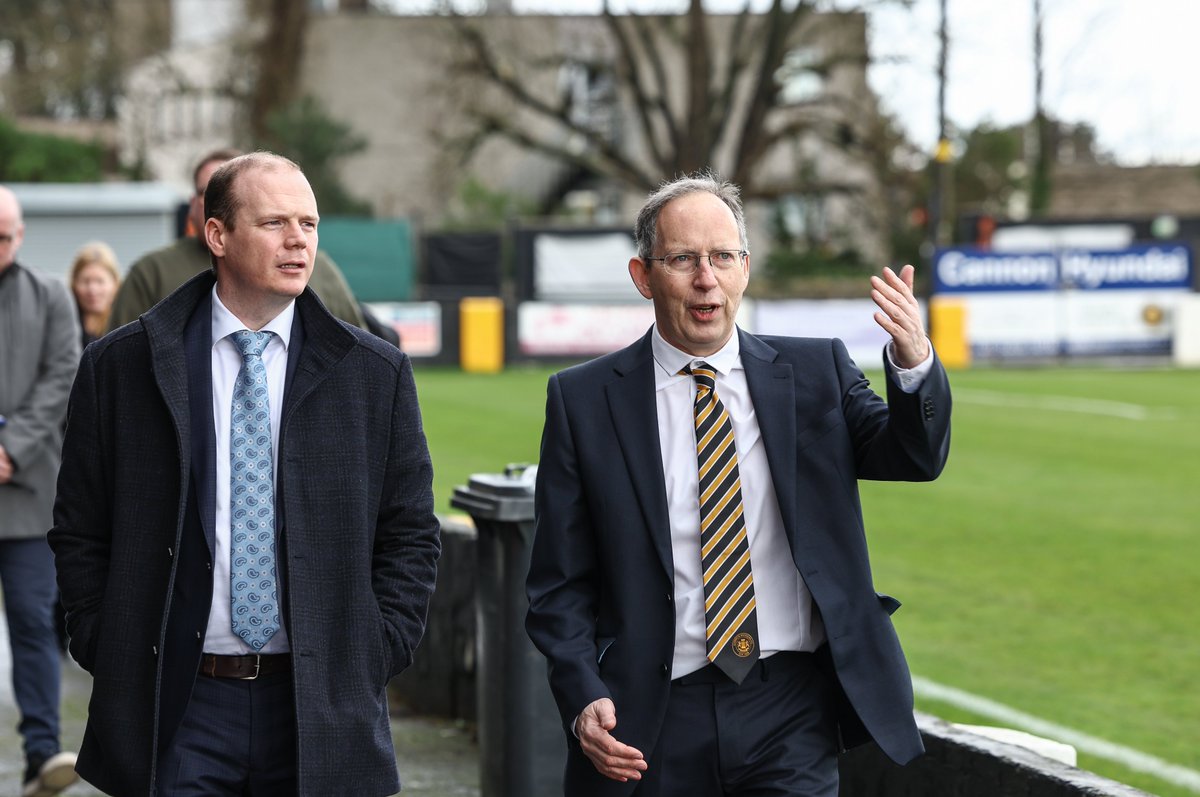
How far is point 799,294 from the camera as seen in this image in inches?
1508

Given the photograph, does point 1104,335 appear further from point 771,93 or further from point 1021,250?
point 771,93

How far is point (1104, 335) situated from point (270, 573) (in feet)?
97.2

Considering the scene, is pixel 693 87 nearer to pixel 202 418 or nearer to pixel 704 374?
pixel 704 374

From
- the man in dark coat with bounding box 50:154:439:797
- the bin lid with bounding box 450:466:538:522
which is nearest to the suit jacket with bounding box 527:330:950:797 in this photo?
the man in dark coat with bounding box 50:154:439:797

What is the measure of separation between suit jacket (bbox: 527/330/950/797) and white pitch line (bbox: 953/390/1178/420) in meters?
18.7

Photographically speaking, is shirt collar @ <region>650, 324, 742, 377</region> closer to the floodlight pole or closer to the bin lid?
the bin lid

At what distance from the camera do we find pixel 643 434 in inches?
145

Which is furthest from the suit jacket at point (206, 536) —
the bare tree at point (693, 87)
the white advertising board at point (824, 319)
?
the bare tree at point (693, 87)

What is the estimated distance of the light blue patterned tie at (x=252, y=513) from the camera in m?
3.46

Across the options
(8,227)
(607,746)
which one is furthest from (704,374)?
(8,227)

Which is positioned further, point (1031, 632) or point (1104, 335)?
point (1104, 335)

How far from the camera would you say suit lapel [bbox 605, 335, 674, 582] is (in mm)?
3604

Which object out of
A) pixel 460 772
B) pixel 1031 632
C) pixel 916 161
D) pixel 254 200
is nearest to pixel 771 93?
pixel 916 161

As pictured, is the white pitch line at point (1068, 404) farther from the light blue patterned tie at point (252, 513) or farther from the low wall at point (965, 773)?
the light blue patterned tie at point (252, 513)
